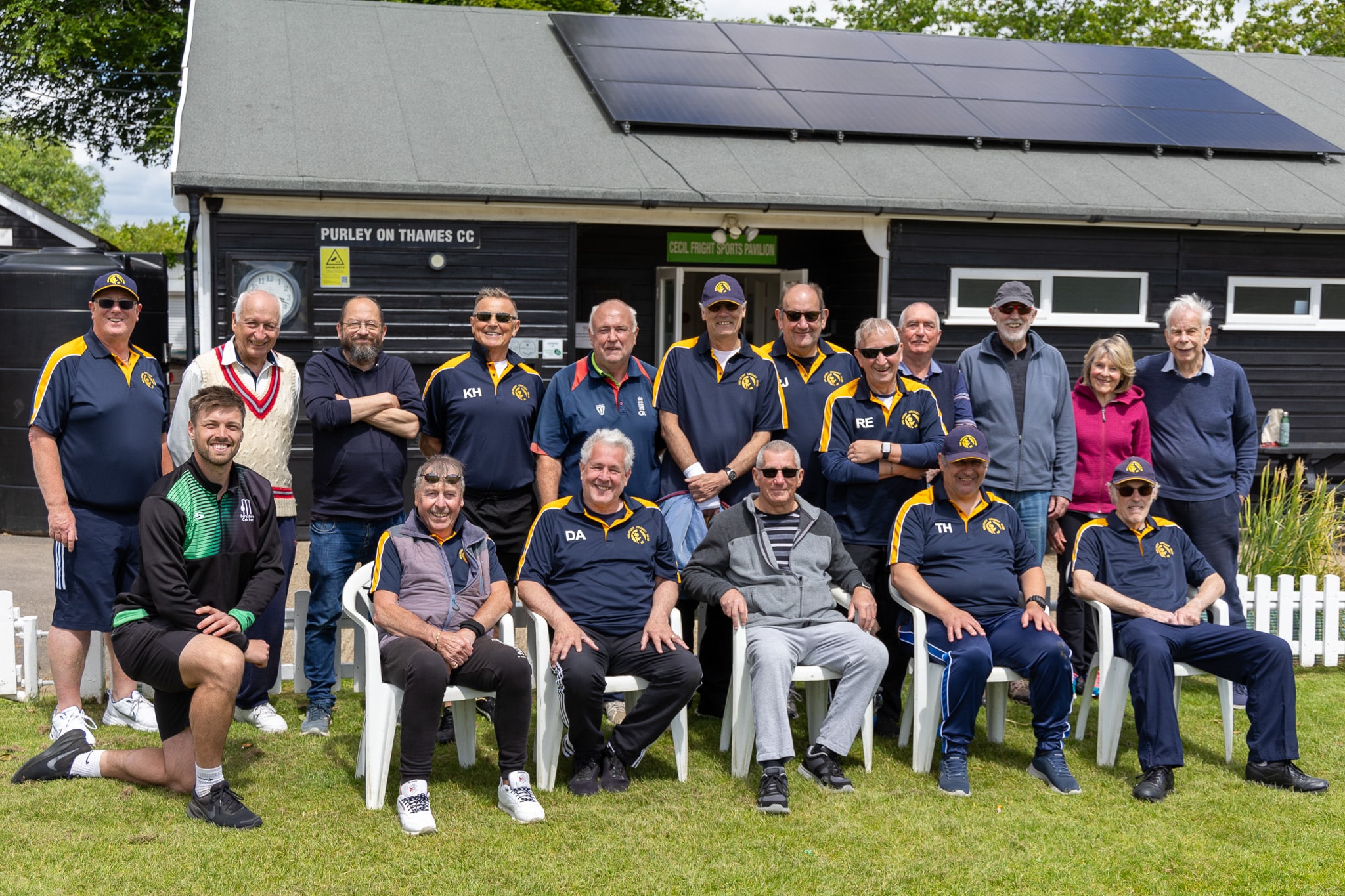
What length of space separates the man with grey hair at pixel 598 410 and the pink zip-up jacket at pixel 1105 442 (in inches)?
78.9

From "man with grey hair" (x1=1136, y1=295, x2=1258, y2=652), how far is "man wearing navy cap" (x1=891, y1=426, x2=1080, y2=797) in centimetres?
90

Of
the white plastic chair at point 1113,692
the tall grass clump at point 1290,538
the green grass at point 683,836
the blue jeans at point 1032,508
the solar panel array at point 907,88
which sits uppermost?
the solar panel array at point 907,88

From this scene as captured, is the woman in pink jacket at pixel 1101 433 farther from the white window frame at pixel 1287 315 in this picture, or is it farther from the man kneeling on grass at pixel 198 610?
the white window frame at pixel 1287 315

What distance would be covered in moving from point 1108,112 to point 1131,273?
1.95 m

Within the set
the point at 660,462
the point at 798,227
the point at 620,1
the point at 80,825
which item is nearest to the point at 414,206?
the point at 798,227

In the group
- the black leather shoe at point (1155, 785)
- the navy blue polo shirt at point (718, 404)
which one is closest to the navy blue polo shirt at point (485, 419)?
the navy blue polo shirt at point (718, 404)

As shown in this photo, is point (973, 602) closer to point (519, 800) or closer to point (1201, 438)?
point (1201, 438)

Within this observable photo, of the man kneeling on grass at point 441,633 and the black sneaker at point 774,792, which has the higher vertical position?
the man kneeling on grass at point 441,633

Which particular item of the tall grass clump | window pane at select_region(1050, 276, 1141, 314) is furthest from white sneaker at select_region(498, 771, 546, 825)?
window pane at select_region(1050, 276, 1141, 314)

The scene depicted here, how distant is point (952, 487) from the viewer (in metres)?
4.99

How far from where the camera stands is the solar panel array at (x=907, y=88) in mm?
10523

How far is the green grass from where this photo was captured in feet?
12.4

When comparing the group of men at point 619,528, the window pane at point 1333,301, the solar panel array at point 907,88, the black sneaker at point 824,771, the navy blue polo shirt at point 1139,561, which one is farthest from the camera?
the window pane at point 1333,301

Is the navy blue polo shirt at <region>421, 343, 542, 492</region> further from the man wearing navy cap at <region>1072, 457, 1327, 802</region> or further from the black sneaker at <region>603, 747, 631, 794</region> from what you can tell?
the man wearing navy cap at <region>1072, 457, 1327, 802</region>
